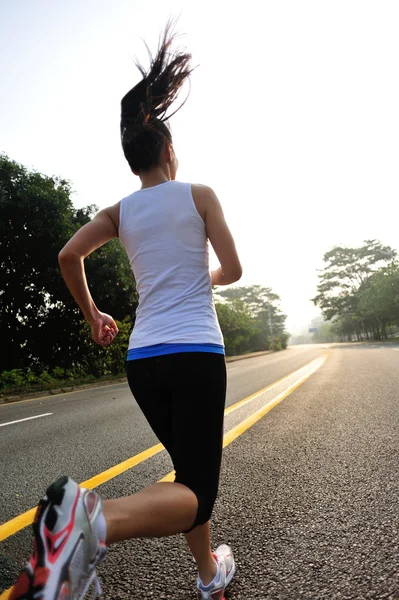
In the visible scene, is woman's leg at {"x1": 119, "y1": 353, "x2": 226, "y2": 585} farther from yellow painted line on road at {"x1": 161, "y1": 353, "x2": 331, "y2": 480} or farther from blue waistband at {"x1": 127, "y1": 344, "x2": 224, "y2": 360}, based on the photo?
yellow painted line on road at {"x1": 161, "y1": 353, "x2": 331, "y2": 480}

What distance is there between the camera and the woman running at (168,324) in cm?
142

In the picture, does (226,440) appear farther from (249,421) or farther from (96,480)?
(96,480)

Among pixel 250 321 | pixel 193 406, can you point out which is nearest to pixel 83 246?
pixel 193 406

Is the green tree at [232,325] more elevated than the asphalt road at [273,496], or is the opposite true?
the green tree at [232,325]

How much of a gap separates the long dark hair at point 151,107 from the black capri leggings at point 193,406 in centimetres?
80

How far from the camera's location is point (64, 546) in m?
1.16

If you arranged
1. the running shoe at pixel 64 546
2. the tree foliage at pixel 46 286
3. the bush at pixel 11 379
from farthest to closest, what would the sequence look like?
the tree foliage at pixel 46 286
the bush at pixel 11 379
the running shoe at pixel 64 546

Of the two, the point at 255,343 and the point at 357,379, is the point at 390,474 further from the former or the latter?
the point at 255,343

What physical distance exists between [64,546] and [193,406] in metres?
0.58

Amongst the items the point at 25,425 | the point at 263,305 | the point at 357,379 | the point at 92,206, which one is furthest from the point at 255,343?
the point at 25,425

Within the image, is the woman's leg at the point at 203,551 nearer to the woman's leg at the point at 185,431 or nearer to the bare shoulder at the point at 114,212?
the woman's leg at the point at 185,431

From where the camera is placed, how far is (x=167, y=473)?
3617 millimetres

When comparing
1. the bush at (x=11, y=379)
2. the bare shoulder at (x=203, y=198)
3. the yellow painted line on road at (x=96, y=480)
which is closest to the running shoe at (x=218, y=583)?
the yellow painted line on road at (x=96, y=480)

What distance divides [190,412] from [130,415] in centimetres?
579
